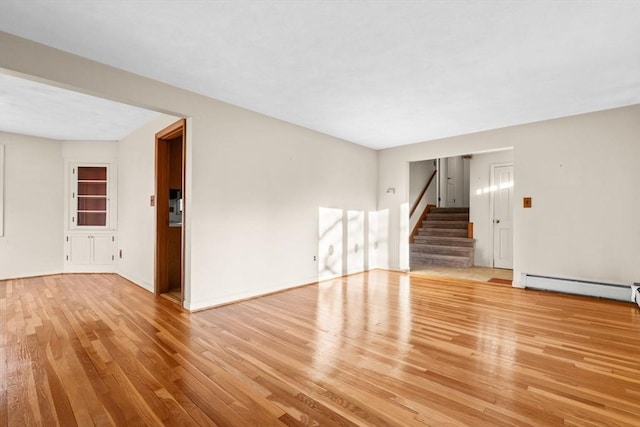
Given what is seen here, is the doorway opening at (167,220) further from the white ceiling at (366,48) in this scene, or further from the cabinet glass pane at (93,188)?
the cabinet glass pane at (93,188)

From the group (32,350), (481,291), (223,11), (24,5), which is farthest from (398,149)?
(32,350)

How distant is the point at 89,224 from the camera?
6.24 meters

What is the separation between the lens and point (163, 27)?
2.39 metres

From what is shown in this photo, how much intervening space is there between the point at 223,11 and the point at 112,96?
1673mm

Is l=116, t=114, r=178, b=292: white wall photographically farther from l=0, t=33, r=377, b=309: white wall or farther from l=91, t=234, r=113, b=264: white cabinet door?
l=0, t=33, r=377, b=309: white wall

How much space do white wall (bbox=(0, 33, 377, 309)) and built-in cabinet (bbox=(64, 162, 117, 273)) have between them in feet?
11.7

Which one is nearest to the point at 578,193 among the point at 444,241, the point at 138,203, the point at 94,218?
the point at 444,241

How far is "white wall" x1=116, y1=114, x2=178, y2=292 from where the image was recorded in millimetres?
4777

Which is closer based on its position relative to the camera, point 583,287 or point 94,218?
point 583,287

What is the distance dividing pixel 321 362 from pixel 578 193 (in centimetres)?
462

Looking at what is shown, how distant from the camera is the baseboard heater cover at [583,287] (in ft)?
13.5

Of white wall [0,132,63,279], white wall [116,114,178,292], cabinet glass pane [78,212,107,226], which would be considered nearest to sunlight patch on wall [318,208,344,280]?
white wall [116,114,178,292]

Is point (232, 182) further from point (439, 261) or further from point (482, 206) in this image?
point (482, 206)

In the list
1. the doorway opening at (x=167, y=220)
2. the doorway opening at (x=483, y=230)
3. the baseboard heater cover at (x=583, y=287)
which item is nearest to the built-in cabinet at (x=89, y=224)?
the doorway opening at (x=167, y=220)
